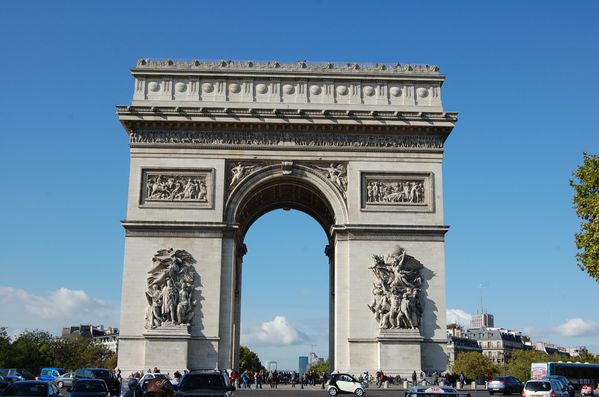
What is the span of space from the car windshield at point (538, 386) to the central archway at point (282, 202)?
15068mm

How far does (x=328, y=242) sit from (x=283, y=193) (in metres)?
4.26

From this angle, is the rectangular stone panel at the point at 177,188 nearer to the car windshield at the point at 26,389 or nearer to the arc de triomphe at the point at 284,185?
the arc de triomphe at the point at 284,185

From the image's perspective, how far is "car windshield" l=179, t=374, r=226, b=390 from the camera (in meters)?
17.3

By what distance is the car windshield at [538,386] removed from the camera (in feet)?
77.3

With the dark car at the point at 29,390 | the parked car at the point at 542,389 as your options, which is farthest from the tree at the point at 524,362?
the dark car at the point at 29,390

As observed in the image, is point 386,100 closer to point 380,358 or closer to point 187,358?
point 380,358

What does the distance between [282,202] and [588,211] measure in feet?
58.3

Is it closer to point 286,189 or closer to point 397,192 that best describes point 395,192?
point 397,192

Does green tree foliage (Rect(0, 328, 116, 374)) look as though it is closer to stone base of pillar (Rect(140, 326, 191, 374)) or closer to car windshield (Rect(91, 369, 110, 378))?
stone base of pillar (Rect(140, 326, 191, 374))

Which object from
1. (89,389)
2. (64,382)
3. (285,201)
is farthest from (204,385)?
(285,201)

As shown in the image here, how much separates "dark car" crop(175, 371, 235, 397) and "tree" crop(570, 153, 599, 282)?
17.6m

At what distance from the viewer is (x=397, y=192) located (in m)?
37.3

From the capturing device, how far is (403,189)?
37.4m

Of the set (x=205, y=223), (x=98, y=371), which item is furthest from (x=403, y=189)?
(x=98, y=371)
